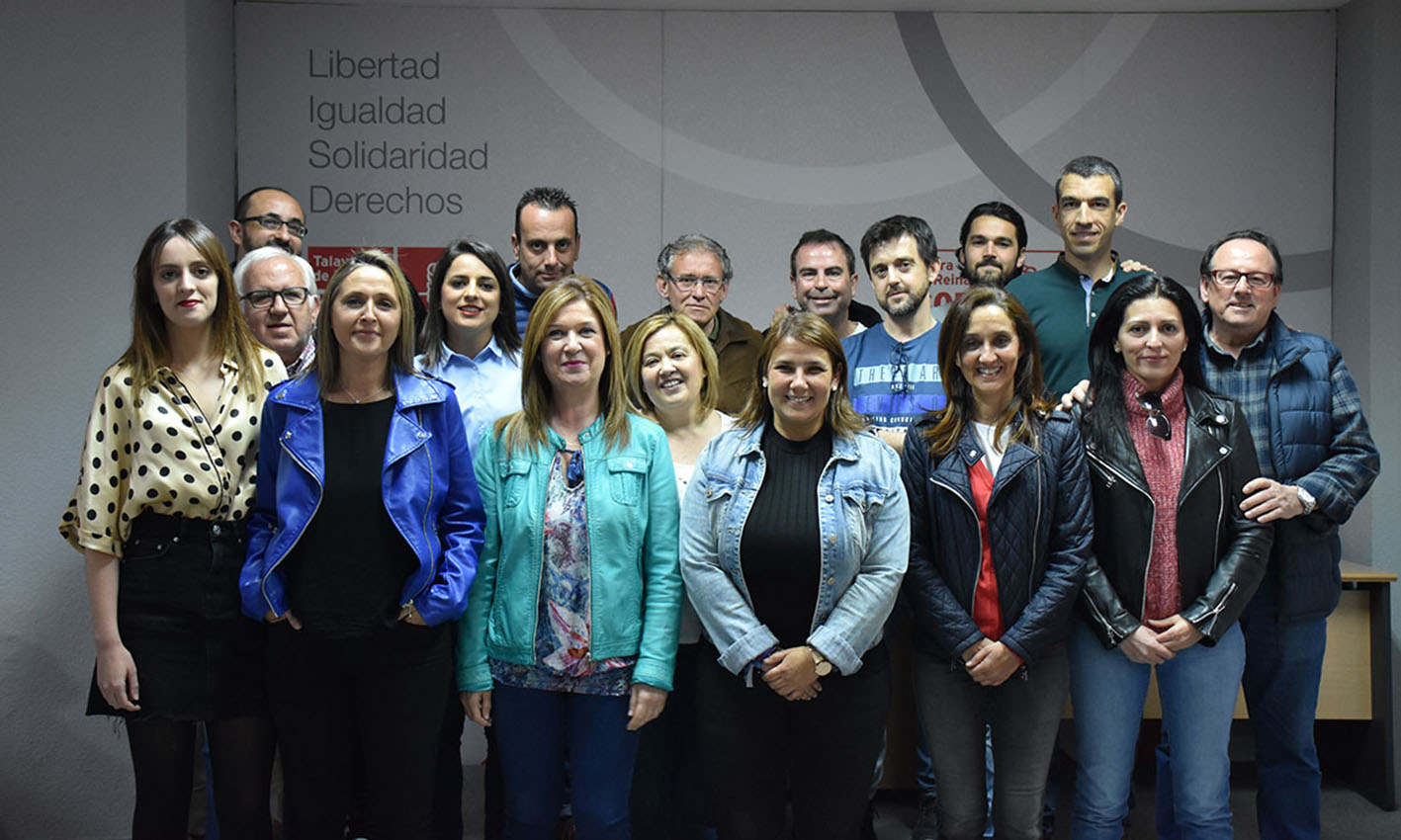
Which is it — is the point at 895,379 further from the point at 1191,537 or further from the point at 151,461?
the point at 151,461

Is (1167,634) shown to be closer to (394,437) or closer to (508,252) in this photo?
(394,437)

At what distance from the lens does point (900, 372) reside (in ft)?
10.1

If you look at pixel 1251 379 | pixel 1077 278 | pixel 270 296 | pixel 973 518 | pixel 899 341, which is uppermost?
pixel 1077 278

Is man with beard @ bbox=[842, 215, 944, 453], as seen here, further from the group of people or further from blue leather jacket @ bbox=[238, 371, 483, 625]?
blue leather jacket @ bbox=[238, 371, 483, 625]

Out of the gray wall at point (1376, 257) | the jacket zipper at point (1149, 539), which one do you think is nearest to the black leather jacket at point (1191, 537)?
the jacket zipper at point (1149, 539)

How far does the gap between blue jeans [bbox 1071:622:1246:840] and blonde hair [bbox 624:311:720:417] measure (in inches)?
43.8

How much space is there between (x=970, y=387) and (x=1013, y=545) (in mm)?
412

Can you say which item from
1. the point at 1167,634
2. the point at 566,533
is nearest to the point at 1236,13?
the point at 1167,634

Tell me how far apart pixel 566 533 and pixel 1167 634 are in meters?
→ 1.43

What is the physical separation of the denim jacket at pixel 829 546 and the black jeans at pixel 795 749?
82 millimetres

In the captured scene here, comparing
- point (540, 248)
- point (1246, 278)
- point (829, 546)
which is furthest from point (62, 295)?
point (1246, 278)

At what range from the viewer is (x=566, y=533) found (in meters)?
2.35

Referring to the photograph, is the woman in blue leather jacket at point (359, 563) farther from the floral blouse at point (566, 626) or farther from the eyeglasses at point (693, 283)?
the eyeglasses at point (693, 283)

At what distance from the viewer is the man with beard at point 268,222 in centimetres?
337
